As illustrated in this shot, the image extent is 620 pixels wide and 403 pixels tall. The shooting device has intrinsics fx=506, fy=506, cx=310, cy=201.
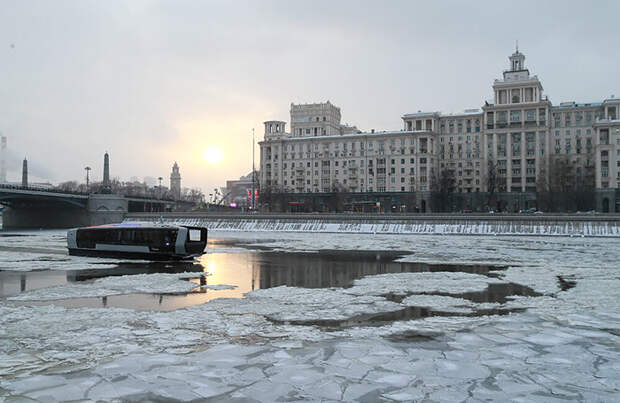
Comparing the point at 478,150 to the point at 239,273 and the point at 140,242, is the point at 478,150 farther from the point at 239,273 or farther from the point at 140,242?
the point at 239,273

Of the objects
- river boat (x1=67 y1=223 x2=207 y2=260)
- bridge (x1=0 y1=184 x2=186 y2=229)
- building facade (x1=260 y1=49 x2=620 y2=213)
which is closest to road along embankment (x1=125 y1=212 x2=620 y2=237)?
bridge (x1=0 y1=184 x2=186 y2=229)

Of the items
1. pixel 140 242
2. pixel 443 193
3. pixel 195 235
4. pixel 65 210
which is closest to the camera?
pixel 140 242

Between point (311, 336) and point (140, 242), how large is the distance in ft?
66.3

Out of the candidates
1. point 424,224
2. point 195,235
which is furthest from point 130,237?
point 424,224

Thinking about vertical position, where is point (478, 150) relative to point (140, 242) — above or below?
above

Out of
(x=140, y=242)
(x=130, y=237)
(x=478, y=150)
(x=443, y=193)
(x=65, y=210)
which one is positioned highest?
(x=478, y=150)

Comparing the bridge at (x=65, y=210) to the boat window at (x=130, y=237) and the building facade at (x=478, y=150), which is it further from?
the boat window at (x=130, y=237)

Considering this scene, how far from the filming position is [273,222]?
71688mm

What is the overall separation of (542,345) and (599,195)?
365ft

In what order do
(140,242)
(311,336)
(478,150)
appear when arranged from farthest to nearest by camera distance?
1. (478,150)
2. (140,242)
3. (311,336)

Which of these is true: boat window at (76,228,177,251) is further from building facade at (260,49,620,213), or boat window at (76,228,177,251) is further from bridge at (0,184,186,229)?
building facade at (260,49,620,213)

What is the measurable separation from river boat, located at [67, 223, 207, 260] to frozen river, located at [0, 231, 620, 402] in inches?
218

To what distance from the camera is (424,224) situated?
202 ft

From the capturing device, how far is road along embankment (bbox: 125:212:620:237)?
2103 inches
